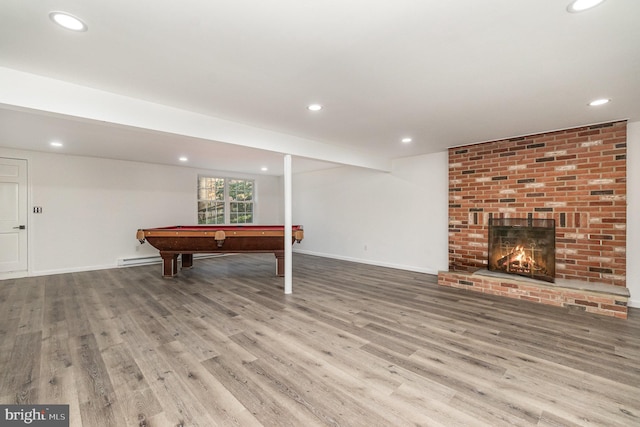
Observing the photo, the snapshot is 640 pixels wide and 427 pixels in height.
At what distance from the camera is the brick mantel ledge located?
3.29 m

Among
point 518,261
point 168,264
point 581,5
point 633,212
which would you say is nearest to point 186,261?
point 168,264

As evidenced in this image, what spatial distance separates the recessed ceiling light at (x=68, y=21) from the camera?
1.63m

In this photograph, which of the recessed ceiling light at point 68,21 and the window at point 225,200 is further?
the window at point 225,200

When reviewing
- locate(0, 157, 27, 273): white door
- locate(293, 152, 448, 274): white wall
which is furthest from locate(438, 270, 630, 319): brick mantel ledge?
locate(0, 157, 27, 273): white door

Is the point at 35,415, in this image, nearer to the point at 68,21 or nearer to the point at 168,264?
the point at 68,21

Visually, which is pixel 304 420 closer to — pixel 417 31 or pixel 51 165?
pixel 417 31

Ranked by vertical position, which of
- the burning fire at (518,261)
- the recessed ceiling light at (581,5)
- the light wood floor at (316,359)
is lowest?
the light wood floor at (316,359)

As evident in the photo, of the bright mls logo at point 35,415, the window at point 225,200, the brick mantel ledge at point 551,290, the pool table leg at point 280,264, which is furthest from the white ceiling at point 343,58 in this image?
the window at point 225,200

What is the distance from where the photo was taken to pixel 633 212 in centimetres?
355

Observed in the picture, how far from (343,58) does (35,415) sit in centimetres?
311

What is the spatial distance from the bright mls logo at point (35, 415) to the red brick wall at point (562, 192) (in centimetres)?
527

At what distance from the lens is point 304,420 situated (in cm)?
165

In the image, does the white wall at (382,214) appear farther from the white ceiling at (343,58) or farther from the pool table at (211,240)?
the pool table at (211,240)

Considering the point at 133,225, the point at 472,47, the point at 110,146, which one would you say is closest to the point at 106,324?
the point at 110,146
